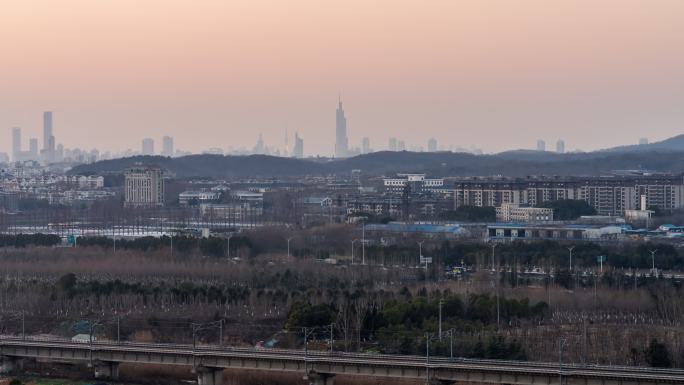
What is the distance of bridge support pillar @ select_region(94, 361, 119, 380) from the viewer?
19.3 meters

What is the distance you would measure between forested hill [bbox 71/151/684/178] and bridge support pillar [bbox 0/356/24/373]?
Result: 66.6 m

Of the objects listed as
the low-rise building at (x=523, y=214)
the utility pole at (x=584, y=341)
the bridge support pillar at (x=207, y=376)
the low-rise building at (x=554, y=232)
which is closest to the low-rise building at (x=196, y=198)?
the low-rise building at (x=523, y=214)

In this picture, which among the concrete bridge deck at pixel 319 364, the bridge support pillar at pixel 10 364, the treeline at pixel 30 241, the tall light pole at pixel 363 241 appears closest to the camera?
the concrete bridge deck at pixel 319 364

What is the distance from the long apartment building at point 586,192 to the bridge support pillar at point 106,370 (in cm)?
3803

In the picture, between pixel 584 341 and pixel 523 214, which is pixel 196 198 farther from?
pixel 584 341

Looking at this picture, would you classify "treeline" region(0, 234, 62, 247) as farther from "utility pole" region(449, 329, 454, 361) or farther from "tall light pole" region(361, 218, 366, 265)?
"utility pole" region(449, 329, 454, 361)

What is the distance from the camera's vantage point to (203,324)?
22.6 metres

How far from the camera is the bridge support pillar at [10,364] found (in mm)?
19891

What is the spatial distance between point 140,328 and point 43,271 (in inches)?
386

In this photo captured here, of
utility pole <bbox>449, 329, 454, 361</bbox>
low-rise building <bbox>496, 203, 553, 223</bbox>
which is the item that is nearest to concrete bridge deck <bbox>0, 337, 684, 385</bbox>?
utility pole <bbox>449, 329, 454, 361</bbox>

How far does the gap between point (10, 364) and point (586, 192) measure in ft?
134

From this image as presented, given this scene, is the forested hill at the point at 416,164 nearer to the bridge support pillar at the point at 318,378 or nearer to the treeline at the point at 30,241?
the treeline at the point at 30,241

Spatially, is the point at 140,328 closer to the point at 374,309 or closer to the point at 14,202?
the point at 374,309

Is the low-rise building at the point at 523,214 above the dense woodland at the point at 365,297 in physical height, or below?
above
